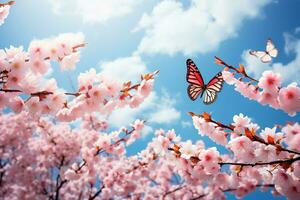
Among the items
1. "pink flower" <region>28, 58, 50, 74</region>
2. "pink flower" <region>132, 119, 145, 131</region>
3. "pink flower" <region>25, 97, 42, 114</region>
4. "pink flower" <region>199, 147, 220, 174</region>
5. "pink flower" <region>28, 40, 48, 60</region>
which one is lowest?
"pink flower" <region>199, 147, 220, 174</region>

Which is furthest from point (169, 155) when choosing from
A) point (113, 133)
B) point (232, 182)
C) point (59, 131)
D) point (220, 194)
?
point (59, 131)

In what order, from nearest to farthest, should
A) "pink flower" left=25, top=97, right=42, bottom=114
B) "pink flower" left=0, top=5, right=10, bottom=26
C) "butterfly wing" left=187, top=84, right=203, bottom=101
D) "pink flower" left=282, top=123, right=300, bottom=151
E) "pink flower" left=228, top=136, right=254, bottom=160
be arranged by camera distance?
"pink flower" left=282, top=123, right=300, bottom=151
"pink flower" left=228, top=136, right=254, bottom=160
"pink flower" left=0, top=5, right=10, bottom=26
"pink flower" left=25, top=97, right=42, bottom=114
"butterfly wing" left=187, top=84, right=203, bottom=101

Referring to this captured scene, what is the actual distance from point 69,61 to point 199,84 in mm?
2518

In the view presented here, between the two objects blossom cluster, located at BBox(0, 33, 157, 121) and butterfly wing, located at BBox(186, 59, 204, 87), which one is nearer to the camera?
blossom cluster, located at BBox(0, 33, 157, 121)

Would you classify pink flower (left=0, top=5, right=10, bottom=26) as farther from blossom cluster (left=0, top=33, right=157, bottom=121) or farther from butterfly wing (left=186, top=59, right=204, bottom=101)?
butterfly wing (left=186, top=59, right=204, bottom=101)

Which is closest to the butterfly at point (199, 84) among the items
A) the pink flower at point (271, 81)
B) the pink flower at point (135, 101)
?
the pink flower at point (135, 101)

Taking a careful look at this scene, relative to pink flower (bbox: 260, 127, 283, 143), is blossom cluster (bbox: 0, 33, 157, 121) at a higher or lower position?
higher

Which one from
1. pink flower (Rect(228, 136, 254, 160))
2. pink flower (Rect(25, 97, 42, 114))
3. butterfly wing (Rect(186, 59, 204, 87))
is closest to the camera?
pink flower (Rect(228, 136, 254, 160))

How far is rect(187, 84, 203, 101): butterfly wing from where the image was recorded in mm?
5695

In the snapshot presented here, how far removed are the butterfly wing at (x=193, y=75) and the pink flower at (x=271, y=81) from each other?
1.85 metres

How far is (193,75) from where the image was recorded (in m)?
5.43

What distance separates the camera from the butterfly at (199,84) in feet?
17.4

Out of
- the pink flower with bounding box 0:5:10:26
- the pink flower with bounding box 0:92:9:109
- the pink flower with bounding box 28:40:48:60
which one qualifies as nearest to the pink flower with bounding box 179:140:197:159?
the pink flower with bounding box 28:40:48:60

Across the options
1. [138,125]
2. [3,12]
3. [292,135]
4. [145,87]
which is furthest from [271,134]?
[138,125]
